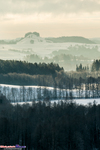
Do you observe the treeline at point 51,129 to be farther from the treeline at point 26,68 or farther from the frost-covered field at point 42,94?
the treeline at point 26,68

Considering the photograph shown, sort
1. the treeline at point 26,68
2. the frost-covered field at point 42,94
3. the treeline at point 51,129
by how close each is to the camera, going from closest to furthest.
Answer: the treeline at point 51,129 < the frost-covered field at point 42,94 < the treeline at point 26,68

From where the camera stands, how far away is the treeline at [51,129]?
61656mm

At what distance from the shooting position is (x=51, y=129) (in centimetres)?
6438

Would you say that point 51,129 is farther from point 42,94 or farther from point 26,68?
point 26,68

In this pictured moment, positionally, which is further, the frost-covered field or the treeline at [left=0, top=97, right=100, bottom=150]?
the frost-covered field

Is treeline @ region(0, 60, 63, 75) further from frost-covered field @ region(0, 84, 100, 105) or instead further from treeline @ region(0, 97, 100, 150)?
treeline @ region(0, 97, 100, 150)

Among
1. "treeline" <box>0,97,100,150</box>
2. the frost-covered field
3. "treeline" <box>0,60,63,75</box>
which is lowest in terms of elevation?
"treeline" <box>0,97,100,150</box>

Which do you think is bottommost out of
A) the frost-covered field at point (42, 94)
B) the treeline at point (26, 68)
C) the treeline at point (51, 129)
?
the treeline at point (51, 129)

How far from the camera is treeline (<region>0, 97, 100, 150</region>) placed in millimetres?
61656

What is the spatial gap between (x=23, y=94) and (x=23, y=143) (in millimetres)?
58045

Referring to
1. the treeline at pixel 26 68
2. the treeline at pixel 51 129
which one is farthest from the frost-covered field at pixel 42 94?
the treeline at pixel 26 68

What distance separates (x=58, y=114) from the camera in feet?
253

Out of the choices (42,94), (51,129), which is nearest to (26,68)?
(42,94)

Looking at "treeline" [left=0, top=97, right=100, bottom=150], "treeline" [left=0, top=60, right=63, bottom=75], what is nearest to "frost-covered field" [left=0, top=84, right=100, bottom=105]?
"treeline" [left=0, top=97, right=100, bottom=150]
